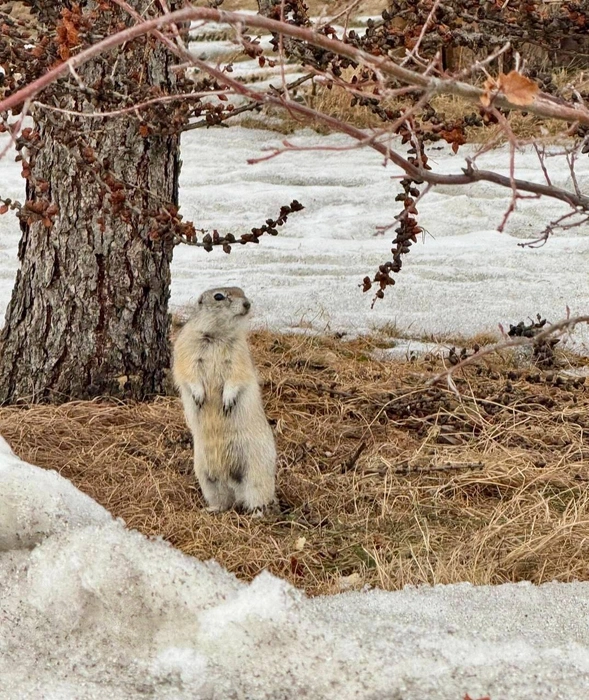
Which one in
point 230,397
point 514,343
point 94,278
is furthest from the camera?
point 94,278

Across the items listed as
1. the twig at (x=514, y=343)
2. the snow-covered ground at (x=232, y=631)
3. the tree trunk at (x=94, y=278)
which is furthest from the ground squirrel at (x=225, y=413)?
the twig at (x=514, y=343)

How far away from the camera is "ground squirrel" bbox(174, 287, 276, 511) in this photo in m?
4.74

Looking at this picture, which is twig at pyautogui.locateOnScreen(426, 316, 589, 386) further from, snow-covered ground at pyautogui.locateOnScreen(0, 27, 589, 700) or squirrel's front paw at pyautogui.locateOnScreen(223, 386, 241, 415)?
squirrel's front paw at pyautogui.locateOnScreen(223, 386, 241, 415)

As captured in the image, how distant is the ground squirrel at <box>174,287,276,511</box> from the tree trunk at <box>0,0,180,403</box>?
820mm

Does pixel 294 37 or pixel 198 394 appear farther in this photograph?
pixel 198 394

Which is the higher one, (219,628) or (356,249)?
(356,249)

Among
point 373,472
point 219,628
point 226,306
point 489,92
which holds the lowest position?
point 219,628

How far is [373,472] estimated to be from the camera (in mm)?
4973

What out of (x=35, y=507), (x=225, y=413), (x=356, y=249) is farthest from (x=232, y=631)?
(x=356, y=249)

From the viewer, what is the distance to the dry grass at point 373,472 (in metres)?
4.15

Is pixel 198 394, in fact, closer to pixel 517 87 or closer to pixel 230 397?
pixel 230 397

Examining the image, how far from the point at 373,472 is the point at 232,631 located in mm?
1827

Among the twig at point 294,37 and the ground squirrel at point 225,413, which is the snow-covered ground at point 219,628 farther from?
the twig at point 294,37

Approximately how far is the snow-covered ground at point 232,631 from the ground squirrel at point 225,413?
3.12ft
